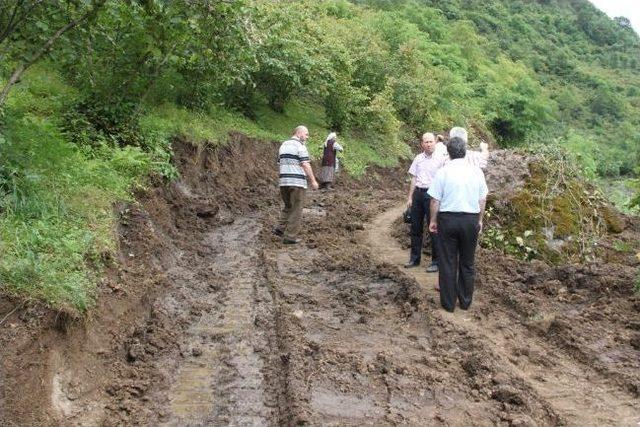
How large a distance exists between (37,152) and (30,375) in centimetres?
379

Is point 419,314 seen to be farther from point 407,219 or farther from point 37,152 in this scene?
point 37,152

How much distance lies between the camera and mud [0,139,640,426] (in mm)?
4641

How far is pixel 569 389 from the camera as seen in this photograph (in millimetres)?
5273

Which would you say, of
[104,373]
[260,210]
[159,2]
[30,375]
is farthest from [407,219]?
[30,375]

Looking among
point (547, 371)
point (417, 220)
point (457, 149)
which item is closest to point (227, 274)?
point (417, 220)

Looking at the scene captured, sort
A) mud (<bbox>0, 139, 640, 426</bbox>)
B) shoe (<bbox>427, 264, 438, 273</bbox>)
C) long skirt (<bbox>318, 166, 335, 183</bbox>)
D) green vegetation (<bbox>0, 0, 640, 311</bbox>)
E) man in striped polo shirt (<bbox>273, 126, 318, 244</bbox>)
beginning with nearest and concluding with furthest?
mud (<bbox>0, 139, 640, 426</bbox>)
green vegetation (<bbox>0, 0, 640, 311</bbox>)
shoe (<bbox>427, 264, 438, 273</bbox>)
man in striped polo shirt (<bbox>273, 126, 318, 244</bbox>)
long skirt (<bbox>318, 166, 335, 183</bbox>)

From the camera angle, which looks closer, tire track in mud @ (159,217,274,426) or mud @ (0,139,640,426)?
mud @ (0,139,640,426)

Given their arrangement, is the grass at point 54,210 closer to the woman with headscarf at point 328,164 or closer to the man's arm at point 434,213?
the man's arm at point 434,213

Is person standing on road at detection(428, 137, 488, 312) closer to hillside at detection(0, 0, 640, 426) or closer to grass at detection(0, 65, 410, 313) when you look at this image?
hillside at detection(0, 0, 640, 426)

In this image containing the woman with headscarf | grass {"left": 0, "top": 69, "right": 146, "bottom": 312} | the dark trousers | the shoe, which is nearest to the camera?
grass {"left": 0, "top": 69, "right": 146, "bottom": 312}

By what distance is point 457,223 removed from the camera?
22.6 feet

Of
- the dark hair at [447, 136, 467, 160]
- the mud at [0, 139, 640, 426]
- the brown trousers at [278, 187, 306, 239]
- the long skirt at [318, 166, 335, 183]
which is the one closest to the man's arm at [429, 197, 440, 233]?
the dark hair at [447, 136, 467, 160]

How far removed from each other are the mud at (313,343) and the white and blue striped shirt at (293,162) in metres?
1.10

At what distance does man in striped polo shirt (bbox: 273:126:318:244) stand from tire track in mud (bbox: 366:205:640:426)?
3126mm
